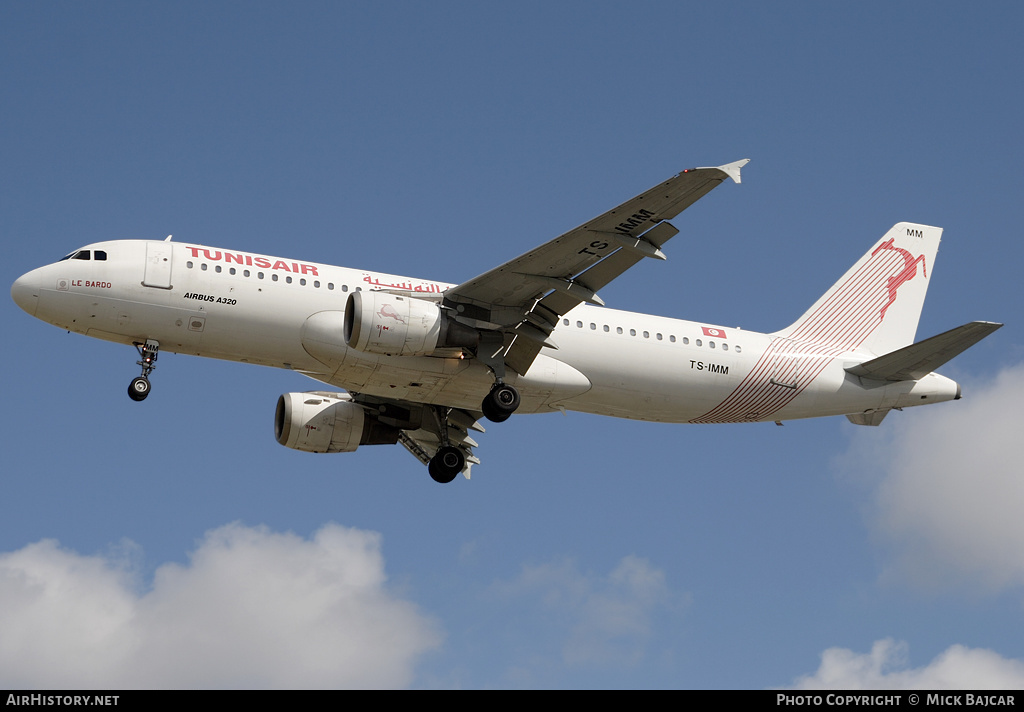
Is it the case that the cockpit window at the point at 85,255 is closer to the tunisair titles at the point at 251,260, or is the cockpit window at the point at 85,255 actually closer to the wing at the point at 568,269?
the tunisair titles at the point at 251,260

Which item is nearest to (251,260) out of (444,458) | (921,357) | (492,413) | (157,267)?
(157,267)

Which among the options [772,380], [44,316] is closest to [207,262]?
[44,316]

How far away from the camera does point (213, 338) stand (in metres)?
28.4

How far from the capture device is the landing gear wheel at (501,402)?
29391 mm

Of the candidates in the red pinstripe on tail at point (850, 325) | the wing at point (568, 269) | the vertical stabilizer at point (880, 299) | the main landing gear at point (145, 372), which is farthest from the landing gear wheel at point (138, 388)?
the vertical stabilizer at point (880, 299)

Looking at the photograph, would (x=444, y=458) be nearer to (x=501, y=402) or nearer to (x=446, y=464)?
(x=446, y=464)

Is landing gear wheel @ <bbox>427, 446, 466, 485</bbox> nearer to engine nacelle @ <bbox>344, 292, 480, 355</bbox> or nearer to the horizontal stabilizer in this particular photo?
engine nacelle @ <bbox>344, 292, 480, 355</bbox>

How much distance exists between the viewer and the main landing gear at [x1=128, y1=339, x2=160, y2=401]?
28500 millimetres

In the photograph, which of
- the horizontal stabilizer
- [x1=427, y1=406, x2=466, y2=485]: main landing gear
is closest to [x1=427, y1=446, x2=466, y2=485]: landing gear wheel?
[x1=427, y1=406, x2=466, y2=485]: main landing gear

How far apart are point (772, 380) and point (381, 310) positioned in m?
11.5

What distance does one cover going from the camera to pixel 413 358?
94.4 feet

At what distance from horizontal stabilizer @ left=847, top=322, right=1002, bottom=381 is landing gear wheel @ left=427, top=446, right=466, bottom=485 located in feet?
37.8

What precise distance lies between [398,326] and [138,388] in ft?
21.8
